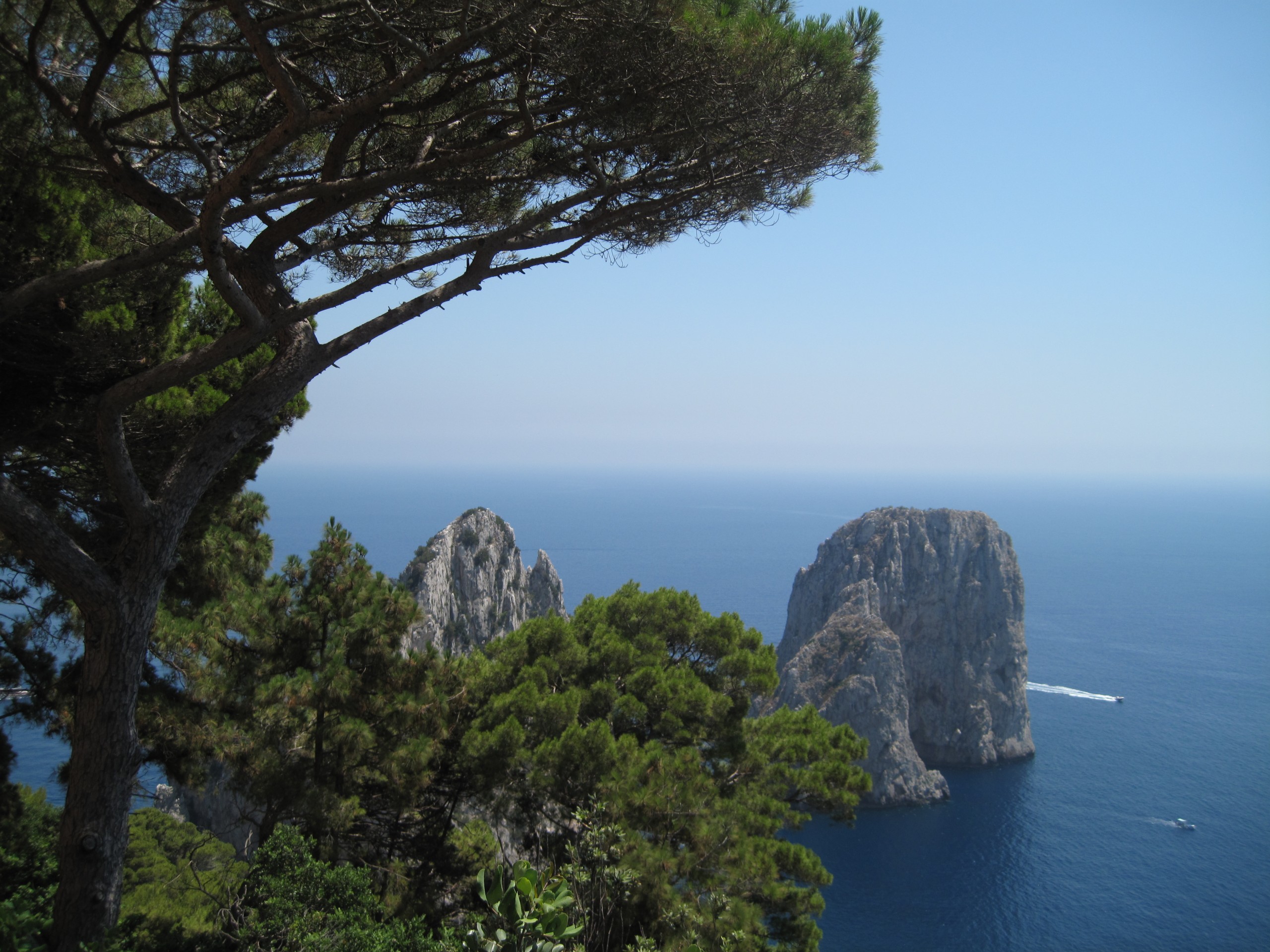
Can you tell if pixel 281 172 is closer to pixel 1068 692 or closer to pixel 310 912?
pixel 310 912

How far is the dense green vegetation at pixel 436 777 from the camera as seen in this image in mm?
4832

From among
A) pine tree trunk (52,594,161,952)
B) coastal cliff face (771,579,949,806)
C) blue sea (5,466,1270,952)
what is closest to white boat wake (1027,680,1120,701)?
blue sea (5,466,1270,952)

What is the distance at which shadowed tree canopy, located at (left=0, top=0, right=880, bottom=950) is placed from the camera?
13.1ft

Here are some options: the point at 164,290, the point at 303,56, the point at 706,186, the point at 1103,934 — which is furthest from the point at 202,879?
the point at 1103,934

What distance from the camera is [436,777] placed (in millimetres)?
7488

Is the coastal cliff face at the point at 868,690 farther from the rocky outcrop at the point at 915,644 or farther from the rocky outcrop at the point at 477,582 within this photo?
the rocky outcrop at the point at 477,582

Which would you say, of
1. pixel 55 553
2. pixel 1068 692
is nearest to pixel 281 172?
pixel 55 553

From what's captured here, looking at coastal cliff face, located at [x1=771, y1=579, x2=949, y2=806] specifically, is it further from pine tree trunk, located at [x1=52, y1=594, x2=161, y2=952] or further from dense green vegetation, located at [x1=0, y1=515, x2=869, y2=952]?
pine tree trunk, located at [x1=52, y1=594, x2=161, y2=952]

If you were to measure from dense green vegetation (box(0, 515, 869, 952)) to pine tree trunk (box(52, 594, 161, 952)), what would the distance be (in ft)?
0.85

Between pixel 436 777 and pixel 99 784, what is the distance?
3.91 metres

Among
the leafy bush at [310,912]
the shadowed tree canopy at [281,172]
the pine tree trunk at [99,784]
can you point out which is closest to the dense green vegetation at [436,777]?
the leafy bush at [310,912]

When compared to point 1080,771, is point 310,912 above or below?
above

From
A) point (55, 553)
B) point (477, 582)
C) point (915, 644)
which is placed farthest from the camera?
point (915, 644)

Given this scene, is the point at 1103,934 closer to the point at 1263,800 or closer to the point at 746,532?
the point at 1263,800
